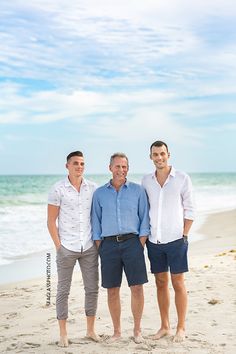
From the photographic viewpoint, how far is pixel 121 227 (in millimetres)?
4977

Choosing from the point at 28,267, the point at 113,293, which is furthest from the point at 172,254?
the point at 28,267

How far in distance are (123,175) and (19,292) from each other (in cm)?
354

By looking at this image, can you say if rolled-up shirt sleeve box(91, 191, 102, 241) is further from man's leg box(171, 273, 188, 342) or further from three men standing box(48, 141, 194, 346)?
man's leg box(171, 273, 188, 342)

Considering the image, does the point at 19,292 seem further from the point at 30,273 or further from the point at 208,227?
the point at 208,227

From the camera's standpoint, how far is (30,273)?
9.41m

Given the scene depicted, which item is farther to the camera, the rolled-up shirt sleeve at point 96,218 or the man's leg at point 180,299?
the man's leg at point 180,299

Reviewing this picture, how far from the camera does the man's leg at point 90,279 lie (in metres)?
5.15

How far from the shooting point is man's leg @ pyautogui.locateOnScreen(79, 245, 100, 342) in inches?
203

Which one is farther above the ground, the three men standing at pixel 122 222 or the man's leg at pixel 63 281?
the three men standing at pixel 122 222

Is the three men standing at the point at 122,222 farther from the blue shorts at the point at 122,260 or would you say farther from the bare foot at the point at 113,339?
the bare foot at the point at 113,339

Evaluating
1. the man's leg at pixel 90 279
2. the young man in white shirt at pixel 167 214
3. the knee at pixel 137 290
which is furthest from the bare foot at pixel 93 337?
the young man in white shirt at pixel 167 214

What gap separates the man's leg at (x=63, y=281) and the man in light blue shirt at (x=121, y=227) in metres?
0.32

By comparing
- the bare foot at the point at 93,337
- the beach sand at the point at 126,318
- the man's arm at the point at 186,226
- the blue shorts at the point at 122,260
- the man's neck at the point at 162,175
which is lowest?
the beach sand at the point at 126,318

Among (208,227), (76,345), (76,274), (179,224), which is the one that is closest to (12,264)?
(76,274)
